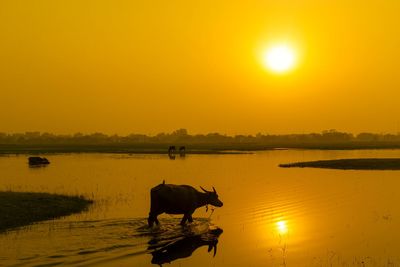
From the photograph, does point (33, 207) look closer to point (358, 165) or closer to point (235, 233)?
point (235, 233)

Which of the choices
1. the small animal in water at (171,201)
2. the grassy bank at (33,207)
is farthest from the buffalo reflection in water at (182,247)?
the grassy bank at (33,207)

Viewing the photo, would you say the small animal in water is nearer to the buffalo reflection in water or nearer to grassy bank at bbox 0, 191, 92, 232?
the buffalo reflection in water

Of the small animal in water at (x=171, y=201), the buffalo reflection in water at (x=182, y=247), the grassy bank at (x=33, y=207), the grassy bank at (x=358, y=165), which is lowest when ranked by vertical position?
the buffalo reflection in water at (x=182, y=247)

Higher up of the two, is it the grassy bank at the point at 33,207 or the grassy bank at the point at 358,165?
the grassy bank at the point at 358,165

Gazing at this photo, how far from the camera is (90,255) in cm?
1455

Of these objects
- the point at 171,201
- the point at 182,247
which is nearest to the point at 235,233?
the point at 171,201

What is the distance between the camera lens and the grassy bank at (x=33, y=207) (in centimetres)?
2081

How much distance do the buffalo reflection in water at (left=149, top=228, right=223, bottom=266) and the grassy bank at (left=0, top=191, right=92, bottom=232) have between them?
6911mm

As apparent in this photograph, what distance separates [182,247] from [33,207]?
10.2 metres

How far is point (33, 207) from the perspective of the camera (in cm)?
2359

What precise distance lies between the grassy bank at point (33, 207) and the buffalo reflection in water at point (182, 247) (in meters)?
6.91

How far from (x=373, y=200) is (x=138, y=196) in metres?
13.2

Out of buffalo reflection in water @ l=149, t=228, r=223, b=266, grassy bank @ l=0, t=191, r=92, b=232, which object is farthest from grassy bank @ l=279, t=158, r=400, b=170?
buffalo reflection in water @ l=149, t=228, r=223, b=266

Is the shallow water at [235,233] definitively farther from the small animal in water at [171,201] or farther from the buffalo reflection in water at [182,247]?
the small animal in water at [171,201]
